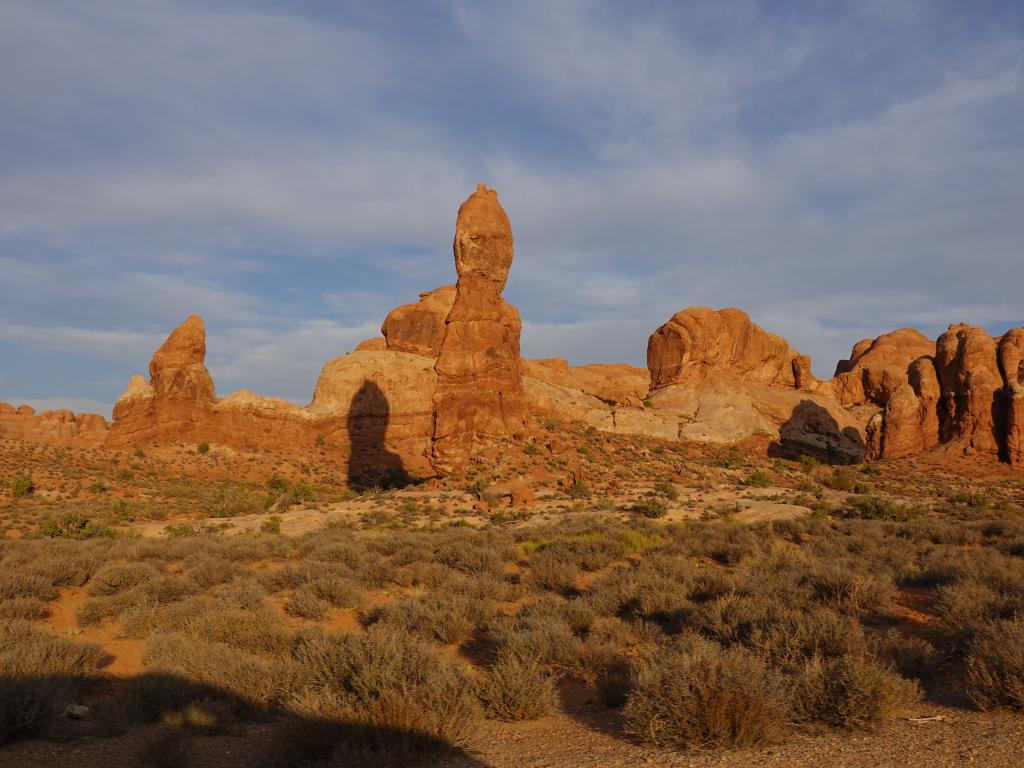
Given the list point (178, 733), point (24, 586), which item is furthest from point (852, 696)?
point (24, 586)

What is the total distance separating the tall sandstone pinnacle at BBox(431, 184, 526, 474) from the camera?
38.0 metres

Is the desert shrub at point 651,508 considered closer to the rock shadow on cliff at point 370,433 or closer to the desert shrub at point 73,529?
the desert shrub at point 73,529

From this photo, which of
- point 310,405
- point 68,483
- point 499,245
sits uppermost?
point 499,245

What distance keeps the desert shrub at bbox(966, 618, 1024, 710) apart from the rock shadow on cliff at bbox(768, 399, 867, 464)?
164ft

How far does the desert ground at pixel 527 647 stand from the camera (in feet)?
18.2

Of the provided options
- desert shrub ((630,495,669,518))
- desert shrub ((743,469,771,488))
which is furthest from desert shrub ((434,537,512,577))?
desert shrub ((743,469,771,488))

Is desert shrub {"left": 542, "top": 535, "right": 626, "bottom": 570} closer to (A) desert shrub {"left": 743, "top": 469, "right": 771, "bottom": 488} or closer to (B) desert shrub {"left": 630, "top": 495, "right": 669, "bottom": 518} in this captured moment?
(B) desert shrub {"left": 630, "top": 495, "right": 669, "bottom": 518}

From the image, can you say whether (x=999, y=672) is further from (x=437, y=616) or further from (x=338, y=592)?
(x=338, y=592)

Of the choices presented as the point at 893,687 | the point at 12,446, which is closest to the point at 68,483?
the point at 12,446

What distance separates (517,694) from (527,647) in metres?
1.46

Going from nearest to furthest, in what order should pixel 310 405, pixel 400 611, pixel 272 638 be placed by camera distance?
pixel 272 638 < pixel 400 611 < pixel 310 405

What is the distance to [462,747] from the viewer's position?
222 inches

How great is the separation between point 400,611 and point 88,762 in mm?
4781

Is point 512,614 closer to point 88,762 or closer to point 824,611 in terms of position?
point 824,611
